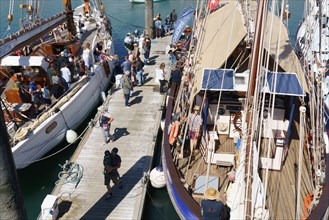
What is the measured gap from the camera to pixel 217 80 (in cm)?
970

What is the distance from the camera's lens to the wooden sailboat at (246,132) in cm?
777

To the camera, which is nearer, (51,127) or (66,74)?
(51,127)

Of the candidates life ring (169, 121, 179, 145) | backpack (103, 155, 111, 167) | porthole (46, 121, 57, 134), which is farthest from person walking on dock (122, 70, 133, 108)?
backpack (103, 155, 111, 167)

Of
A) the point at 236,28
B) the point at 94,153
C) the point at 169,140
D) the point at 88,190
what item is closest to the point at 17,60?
the point at 94,153

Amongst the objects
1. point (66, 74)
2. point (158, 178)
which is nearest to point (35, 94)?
point (66, 74)

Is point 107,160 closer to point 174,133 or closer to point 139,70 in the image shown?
point 174,133

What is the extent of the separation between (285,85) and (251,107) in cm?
148

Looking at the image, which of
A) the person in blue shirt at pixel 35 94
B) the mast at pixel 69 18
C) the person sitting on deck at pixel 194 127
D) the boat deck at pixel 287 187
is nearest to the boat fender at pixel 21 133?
the person in blue shirt at pixel 35 94

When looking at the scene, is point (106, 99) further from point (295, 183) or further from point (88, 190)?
point (295, 183)

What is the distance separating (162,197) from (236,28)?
5.76 metres

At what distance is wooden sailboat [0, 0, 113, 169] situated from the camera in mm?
12094

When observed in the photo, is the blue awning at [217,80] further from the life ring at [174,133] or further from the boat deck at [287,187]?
the boat deck at [287,187]

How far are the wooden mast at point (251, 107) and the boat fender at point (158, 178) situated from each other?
3.61 metres

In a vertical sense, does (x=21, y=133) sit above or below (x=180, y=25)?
below
